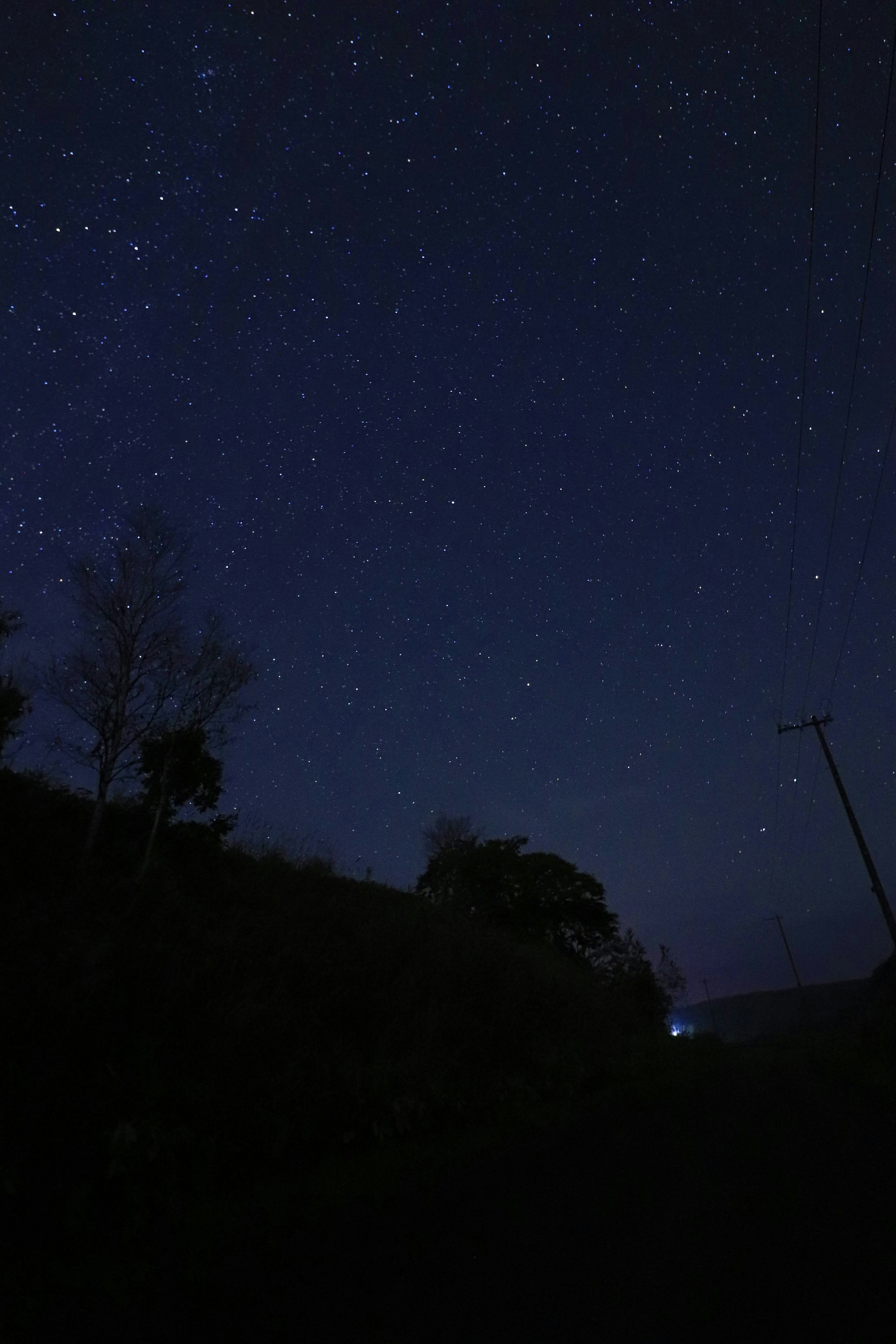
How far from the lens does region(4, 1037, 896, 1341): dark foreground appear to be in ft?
11.2

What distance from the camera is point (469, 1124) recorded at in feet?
28.7

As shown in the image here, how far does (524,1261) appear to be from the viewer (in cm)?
420

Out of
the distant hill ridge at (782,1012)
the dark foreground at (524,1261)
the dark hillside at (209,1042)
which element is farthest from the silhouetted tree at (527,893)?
the dark foreground at (524,1261)

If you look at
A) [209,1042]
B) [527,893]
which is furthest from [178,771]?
[527,893]

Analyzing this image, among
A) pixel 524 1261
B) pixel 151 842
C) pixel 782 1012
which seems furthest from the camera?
pixel 782 1012

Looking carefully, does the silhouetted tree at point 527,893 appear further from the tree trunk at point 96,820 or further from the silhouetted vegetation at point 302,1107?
the tree trunk at point 96,820

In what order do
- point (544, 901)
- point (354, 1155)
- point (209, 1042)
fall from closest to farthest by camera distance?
point (354, 1155)
point (209, 1042)
point (544, 901)

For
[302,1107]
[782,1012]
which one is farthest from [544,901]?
[782,1012]

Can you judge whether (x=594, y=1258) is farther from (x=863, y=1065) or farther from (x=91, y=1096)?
(x=863, y=1065)

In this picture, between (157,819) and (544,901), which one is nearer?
(157,819)

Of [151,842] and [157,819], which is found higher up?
[157,819]

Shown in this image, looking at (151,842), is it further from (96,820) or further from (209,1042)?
(209,1042)

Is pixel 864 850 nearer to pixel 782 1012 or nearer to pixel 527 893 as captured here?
pixel 527 893

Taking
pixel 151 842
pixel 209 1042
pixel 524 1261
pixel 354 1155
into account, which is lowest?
pixel 524 1261
